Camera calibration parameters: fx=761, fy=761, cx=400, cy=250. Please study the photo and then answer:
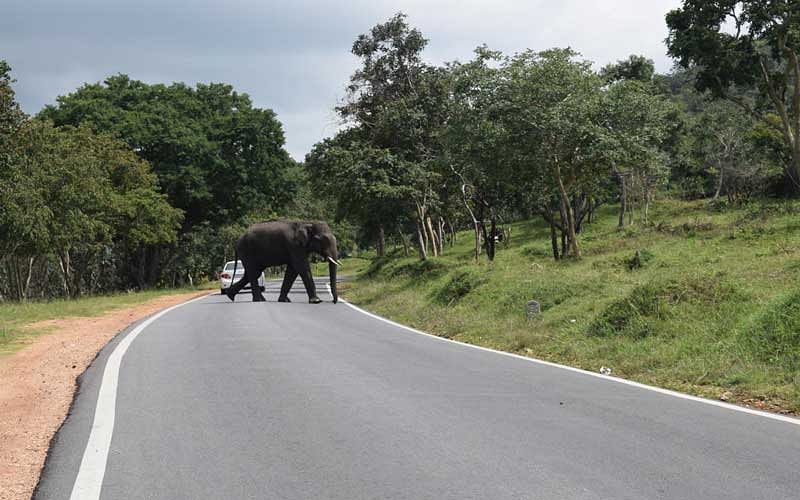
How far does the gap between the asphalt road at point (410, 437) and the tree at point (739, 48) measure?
71.2 ft

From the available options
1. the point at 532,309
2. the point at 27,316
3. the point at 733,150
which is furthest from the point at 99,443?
the point at 733,150

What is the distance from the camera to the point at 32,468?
216 inches

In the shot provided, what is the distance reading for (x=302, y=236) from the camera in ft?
90.1

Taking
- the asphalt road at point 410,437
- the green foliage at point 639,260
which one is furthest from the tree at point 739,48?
the asphalt road at point 410,437

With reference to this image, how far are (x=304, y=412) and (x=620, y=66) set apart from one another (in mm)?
49437

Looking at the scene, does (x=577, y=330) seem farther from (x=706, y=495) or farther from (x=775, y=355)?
(x=706, y=495)

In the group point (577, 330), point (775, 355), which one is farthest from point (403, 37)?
point (775, 355)

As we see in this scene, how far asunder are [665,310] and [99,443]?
29.2 ft

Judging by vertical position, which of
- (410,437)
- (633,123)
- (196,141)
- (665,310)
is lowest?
(665,310)

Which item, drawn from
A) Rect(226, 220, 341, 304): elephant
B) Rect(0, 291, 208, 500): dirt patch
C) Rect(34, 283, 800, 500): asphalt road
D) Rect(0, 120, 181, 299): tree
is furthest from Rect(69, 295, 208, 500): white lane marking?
Rect(226, 220, 341, 304): elephant

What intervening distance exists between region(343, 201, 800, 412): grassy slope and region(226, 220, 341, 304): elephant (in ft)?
7.66

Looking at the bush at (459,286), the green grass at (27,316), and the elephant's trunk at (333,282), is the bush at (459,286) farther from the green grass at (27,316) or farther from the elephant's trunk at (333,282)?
the green grass at (27,316)

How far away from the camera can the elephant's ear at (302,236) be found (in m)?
27.4

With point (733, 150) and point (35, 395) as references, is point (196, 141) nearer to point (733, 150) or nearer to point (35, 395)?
point (733, 150)
